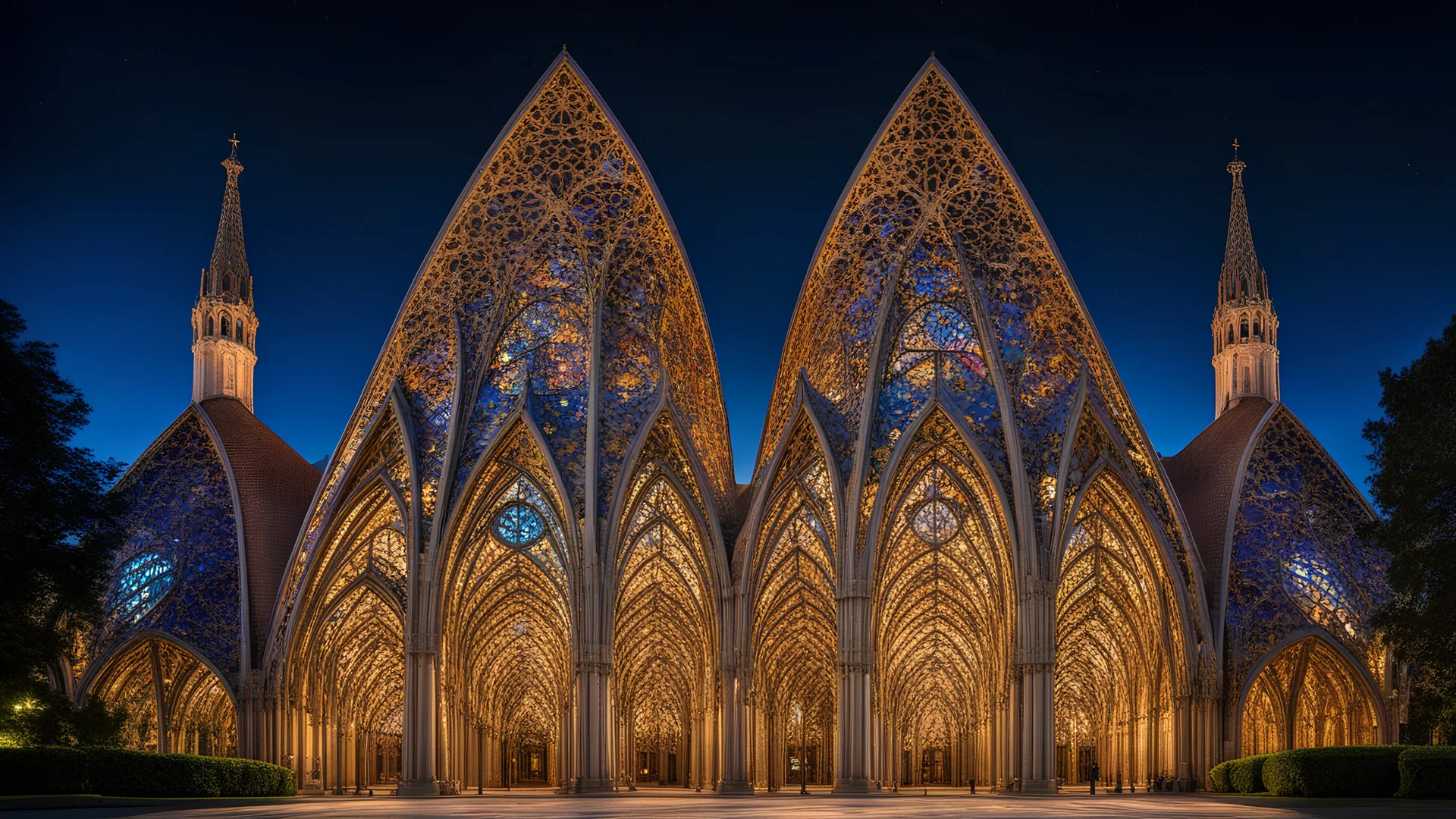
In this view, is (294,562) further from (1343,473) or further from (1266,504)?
(1343,473)

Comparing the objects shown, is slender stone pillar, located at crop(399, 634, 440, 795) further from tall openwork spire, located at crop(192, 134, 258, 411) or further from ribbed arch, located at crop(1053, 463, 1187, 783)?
tall openwork spire, located at crop(192, 134, 258, 411)

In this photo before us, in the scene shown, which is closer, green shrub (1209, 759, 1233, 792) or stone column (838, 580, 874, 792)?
green shrub (1209, 759, 1233, 792)

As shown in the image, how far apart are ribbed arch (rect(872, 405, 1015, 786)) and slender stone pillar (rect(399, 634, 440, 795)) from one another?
40.6 feet

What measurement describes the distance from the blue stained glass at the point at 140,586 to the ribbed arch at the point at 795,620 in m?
19.1

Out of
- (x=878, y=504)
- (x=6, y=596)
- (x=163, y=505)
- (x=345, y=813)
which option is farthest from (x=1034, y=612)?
(x=163, y=505)

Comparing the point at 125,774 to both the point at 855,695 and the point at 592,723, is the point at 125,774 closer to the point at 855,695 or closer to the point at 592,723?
the point at 592,723

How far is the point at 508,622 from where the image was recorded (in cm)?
5750

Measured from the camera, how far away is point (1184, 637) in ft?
132

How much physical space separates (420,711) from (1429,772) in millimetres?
24730

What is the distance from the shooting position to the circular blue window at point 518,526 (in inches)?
1651

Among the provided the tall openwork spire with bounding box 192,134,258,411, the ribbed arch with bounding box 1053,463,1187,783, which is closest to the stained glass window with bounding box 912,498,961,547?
the ribbed arch with bounding box 1053,463,1187,783

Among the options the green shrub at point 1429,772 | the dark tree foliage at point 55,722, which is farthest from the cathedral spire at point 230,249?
the green shrub at point 1429,772

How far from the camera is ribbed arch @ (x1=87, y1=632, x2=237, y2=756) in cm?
4553

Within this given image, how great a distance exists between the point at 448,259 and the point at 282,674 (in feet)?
45.3
